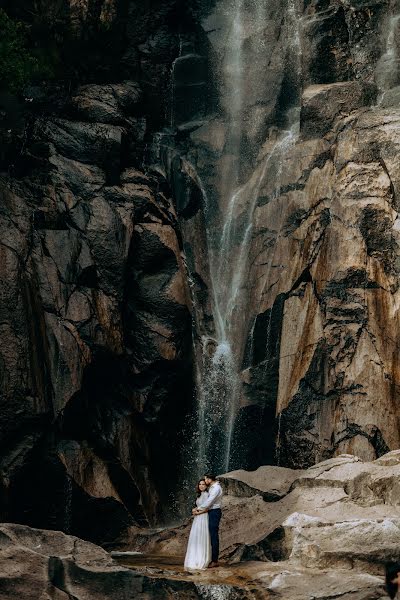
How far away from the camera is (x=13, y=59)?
2472cm

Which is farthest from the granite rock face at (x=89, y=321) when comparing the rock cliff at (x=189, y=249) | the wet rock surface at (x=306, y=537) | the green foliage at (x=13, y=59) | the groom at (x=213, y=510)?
the groom at (x=213, y=510)

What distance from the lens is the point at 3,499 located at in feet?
64.4

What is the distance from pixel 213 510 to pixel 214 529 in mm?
335

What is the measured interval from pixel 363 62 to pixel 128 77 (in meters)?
7.57

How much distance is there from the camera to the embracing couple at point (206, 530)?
15.3 m

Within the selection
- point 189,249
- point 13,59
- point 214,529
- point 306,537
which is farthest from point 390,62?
point 306,537

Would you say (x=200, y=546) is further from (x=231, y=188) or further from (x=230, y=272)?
(x=231, y=188)

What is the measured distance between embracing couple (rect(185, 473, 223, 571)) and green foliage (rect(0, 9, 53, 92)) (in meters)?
14.4

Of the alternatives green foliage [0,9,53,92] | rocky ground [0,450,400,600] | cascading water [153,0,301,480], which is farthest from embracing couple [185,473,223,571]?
green foliage [0,9,53,92]

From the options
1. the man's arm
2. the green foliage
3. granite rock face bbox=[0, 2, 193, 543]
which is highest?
the green foliage

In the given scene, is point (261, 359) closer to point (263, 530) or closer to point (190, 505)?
point (190, 505)

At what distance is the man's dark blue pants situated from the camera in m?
15.2

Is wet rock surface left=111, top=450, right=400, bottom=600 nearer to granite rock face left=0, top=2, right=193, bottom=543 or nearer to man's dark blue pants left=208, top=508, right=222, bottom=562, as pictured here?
man's dark blue pants left=208, top=508, right=222, bottom=562

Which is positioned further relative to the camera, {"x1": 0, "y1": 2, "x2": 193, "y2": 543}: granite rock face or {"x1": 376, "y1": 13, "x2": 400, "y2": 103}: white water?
{"x1": 376, "y1": 13, "x2": 400, "y2": 103}: white water
